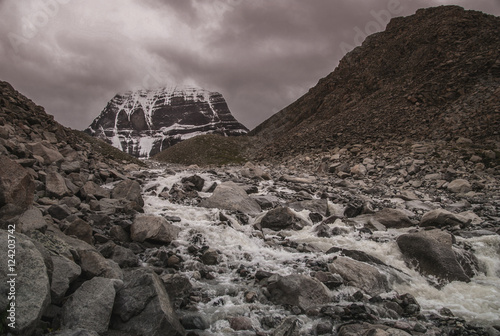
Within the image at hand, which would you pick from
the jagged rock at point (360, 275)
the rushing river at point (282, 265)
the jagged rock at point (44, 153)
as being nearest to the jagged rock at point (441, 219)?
the rushing river at point (282, 265)

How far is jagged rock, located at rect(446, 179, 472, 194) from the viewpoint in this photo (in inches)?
816

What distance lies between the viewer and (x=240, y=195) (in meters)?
17.9

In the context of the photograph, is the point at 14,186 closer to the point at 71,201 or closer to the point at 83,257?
the point at 83,257

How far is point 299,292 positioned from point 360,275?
2.41 metres

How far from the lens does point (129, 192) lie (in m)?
16.3

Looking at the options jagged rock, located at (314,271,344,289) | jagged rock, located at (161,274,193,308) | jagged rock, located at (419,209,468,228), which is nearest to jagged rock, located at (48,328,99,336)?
jagged rock, located at (161,274,193,308)

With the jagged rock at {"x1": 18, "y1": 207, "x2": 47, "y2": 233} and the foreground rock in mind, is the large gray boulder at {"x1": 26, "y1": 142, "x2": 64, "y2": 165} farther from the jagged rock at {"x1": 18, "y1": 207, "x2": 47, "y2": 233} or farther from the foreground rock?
the jagged rock at {"x1": 18, "y1": 207, "x2": 47, "y2": 233}

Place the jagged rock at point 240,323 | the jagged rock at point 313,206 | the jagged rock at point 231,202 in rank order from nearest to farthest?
the jagged rock at point 240,323 → the jagged rock at point 231,202 → the jagged rock at point 313,206

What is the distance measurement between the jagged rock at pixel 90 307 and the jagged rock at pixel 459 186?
2312cm

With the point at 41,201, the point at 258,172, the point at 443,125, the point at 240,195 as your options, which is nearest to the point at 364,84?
the point at 443,125

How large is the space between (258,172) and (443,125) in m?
23.5

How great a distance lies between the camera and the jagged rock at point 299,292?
7.92m

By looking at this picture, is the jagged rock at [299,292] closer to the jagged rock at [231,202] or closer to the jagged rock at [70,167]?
the jagged rock at [231,202]

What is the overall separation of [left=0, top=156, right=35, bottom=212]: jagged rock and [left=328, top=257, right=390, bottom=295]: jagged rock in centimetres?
1011
